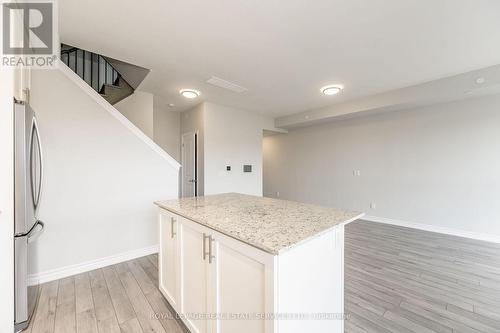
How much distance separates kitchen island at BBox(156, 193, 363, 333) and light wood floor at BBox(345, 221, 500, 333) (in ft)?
2.39

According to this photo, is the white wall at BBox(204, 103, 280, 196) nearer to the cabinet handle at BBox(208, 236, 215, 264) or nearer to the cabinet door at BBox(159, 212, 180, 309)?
the cabinet door at BBox(159, 212, 180, 309)

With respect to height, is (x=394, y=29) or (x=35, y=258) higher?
(x=394, y=29)

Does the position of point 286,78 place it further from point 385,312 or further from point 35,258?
point 35,258

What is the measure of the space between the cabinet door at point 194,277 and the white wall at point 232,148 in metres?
2.93

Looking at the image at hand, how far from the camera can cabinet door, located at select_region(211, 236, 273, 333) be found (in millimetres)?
1014

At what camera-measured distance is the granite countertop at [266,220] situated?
41.8 inches

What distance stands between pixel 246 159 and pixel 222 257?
4083 millimetres

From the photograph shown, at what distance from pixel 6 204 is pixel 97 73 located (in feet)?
11.5

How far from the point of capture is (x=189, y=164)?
197 inches

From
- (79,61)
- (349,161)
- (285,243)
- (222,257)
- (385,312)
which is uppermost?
(79,61)

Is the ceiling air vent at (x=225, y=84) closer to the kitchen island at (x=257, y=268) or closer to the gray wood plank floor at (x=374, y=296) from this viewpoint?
the kitchen island at (x=257, y=268)

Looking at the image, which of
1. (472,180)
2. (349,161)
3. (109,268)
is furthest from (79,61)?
(472,180)

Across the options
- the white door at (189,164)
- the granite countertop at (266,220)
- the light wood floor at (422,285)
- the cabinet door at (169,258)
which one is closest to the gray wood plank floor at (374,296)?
the light wood floor at (422,285)

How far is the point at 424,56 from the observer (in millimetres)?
2668
